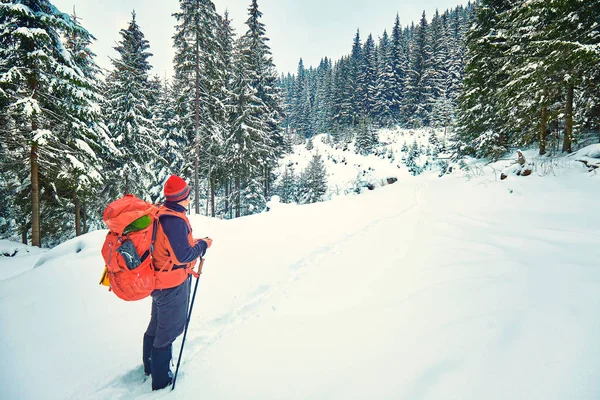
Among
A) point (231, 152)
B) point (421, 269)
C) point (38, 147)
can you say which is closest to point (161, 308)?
point (421, 269)

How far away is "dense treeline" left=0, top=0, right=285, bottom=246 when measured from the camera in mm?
9570

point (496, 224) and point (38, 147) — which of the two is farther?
point (38, 147)

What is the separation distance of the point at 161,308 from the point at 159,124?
23.1 m

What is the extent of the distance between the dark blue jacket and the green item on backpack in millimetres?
185

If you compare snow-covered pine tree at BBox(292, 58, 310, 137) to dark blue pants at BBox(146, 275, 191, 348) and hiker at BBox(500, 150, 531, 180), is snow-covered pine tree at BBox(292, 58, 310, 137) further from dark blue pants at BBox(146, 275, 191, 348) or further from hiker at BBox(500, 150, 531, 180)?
dark blue pants at BBox(146, 275, 191, 348)

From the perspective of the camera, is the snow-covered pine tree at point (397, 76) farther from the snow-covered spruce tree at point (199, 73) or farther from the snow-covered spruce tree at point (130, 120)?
the snow-covered spruce tree at point (130, 120)

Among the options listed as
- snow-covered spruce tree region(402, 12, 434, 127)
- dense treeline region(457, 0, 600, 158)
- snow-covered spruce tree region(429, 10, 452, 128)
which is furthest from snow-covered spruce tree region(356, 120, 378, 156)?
dense treeline region(457, 0, 600, 158)

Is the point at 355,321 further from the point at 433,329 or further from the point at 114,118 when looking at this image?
the point at 114,118

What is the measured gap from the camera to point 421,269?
4367 millimetres

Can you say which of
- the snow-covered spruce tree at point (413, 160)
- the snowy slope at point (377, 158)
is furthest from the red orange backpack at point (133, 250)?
the snow-covered spruce tree at point (413, 160)

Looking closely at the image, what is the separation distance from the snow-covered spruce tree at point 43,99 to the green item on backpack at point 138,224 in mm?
10755

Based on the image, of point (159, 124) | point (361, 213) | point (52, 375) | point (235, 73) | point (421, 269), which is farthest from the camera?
point (159, 124)

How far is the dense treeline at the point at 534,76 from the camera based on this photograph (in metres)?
8.83

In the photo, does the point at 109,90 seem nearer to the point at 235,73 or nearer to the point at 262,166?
the point at 235,73
